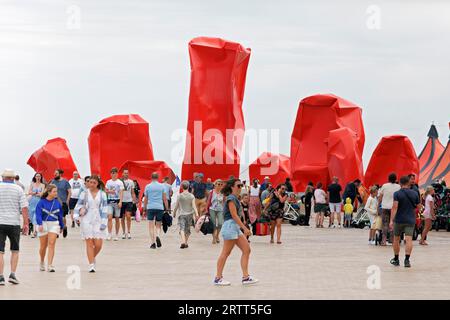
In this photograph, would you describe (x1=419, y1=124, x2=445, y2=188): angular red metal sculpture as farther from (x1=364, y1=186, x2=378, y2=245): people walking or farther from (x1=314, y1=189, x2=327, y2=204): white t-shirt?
(x1=364, y1=186, x2=378, y2=245): people walking

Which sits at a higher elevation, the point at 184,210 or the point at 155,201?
the point at 155,201

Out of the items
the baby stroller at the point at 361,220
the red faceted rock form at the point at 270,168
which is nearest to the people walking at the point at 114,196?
the baby stroller at the point at 361,220

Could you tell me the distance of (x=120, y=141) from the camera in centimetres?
4947

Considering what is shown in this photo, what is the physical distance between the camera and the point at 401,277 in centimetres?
1633

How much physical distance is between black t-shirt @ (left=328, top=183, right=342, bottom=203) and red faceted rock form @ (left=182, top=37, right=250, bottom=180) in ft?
41.9

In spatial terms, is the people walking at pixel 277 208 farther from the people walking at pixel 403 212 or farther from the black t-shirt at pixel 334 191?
the black t-shirt at pixel 334 191

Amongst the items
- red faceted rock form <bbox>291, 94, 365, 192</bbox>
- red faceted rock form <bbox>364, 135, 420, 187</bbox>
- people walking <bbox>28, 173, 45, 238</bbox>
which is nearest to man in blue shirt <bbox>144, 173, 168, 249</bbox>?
people walking <bbox>28, 173, 45, 238</bbox>

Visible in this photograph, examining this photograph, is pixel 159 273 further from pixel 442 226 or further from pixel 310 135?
pixel 310 135

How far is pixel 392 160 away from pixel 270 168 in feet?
38.8

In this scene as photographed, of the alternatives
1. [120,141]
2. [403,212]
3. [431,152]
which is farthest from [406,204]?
[431,152]

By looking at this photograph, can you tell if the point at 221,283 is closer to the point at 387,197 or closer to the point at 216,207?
the point at 387,197

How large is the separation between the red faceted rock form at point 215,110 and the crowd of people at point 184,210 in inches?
333

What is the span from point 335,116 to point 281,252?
28.4m

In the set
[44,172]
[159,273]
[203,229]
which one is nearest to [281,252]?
[203,229]
